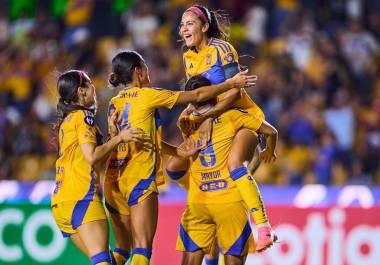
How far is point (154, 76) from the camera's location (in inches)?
565

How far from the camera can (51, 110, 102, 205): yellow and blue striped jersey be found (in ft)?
24.3

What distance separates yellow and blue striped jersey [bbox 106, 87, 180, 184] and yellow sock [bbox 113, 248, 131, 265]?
64 cm

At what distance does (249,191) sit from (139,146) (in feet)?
2.96

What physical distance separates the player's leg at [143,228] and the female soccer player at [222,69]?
0.69 metres

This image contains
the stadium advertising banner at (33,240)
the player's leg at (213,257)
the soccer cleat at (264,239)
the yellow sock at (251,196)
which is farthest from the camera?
the stadium advertising banner at (33,240)

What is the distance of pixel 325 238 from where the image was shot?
381 inches

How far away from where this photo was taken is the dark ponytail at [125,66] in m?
7.55

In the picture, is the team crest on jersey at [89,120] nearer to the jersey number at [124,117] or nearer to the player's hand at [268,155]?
the jersey number at [124,117]

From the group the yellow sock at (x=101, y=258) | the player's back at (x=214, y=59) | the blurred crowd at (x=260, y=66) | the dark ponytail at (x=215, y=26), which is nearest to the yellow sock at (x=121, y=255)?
the yellow sock at (x=101, y=258)

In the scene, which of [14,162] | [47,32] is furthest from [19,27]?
[14,162]

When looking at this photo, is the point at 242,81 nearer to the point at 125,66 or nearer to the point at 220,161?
the point at 220,161

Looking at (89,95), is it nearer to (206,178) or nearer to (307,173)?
(206,178)

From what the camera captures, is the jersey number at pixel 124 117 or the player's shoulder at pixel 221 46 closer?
the jersey number at pixel 124 117

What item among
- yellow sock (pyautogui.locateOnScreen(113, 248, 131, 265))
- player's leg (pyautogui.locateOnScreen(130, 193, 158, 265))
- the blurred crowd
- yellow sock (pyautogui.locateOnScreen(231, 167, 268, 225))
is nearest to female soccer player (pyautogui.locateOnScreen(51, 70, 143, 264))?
player's leg (pyautogui.locateOnScreen(130, 193, 158, 265))
